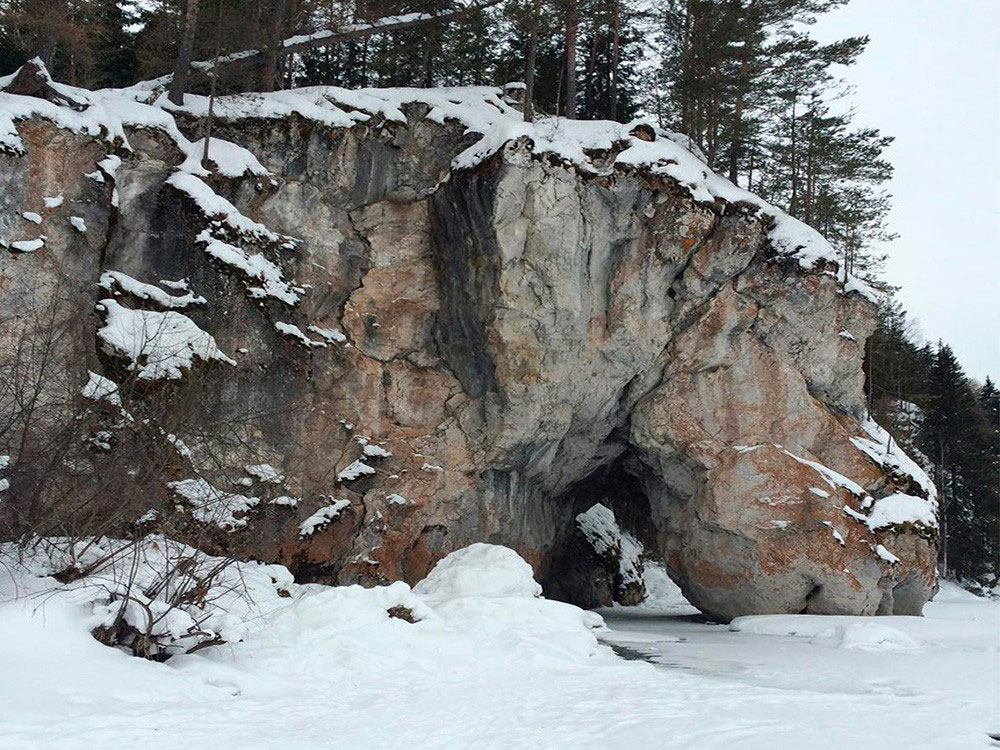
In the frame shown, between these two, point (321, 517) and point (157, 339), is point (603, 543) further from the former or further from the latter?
point (157, 339)

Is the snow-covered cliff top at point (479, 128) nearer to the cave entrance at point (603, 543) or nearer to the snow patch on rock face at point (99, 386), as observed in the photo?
the snow patch on rock face at point (99, 386)

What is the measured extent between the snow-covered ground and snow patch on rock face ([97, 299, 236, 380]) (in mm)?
4357

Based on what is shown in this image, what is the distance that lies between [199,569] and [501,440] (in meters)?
9.24

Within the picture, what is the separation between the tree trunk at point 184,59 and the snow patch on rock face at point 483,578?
34.7 ft

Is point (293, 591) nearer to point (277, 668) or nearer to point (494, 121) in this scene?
point (277, 668)

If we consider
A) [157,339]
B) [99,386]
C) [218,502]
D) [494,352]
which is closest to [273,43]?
[157,339]

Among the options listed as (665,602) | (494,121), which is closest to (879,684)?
(494,121)

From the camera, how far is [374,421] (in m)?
15.4

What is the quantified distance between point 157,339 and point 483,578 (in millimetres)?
6513

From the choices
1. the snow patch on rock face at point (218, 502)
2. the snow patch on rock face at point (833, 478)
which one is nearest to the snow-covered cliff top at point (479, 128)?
the snow patch on rock face at point (833, 478)

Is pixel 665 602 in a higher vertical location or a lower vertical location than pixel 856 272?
lower

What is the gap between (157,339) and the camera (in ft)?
40.9

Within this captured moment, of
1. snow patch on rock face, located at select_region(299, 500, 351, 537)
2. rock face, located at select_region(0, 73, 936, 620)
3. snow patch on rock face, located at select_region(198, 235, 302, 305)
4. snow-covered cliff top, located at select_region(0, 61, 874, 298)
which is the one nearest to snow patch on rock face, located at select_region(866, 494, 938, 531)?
rock face, located at select_region(0, 73, 936, 620)

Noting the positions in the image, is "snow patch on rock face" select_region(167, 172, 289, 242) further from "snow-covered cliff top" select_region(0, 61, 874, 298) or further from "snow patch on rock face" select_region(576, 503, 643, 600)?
"snow patch on rock face" select_region(576, 503, 643, 600)
